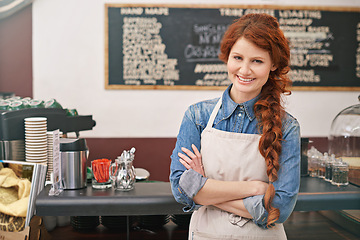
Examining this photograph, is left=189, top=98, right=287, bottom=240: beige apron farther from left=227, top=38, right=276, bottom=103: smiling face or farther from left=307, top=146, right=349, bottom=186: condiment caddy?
left=307, top=146, right=349, bottom=186: condiment caddy

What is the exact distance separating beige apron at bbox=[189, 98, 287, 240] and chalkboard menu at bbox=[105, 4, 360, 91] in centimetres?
231

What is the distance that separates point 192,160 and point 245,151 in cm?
18

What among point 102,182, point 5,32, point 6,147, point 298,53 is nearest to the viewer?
point 102,182

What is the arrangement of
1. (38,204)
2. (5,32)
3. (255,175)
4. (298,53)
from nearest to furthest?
(255,175) < (38,204) < (5,32) < (298,53)

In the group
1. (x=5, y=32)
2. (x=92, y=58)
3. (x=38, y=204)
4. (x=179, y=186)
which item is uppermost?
(x=5, y=32)

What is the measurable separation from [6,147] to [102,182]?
569 millimetres

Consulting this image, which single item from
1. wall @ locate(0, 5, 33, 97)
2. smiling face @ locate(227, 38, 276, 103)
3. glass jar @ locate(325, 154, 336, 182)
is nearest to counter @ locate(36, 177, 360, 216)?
glass jar @ locate(325, 154, 336, 182)

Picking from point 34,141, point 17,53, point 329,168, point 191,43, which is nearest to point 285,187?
point 329,168

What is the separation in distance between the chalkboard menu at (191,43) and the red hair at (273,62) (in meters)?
2.26

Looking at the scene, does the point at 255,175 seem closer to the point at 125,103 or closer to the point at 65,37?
the point at 125,103

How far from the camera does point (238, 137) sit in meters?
1.23

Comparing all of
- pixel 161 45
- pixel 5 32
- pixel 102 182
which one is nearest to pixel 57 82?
pixel 5 32

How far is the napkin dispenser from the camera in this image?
167cm

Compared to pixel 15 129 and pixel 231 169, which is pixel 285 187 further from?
pixel 15 129
